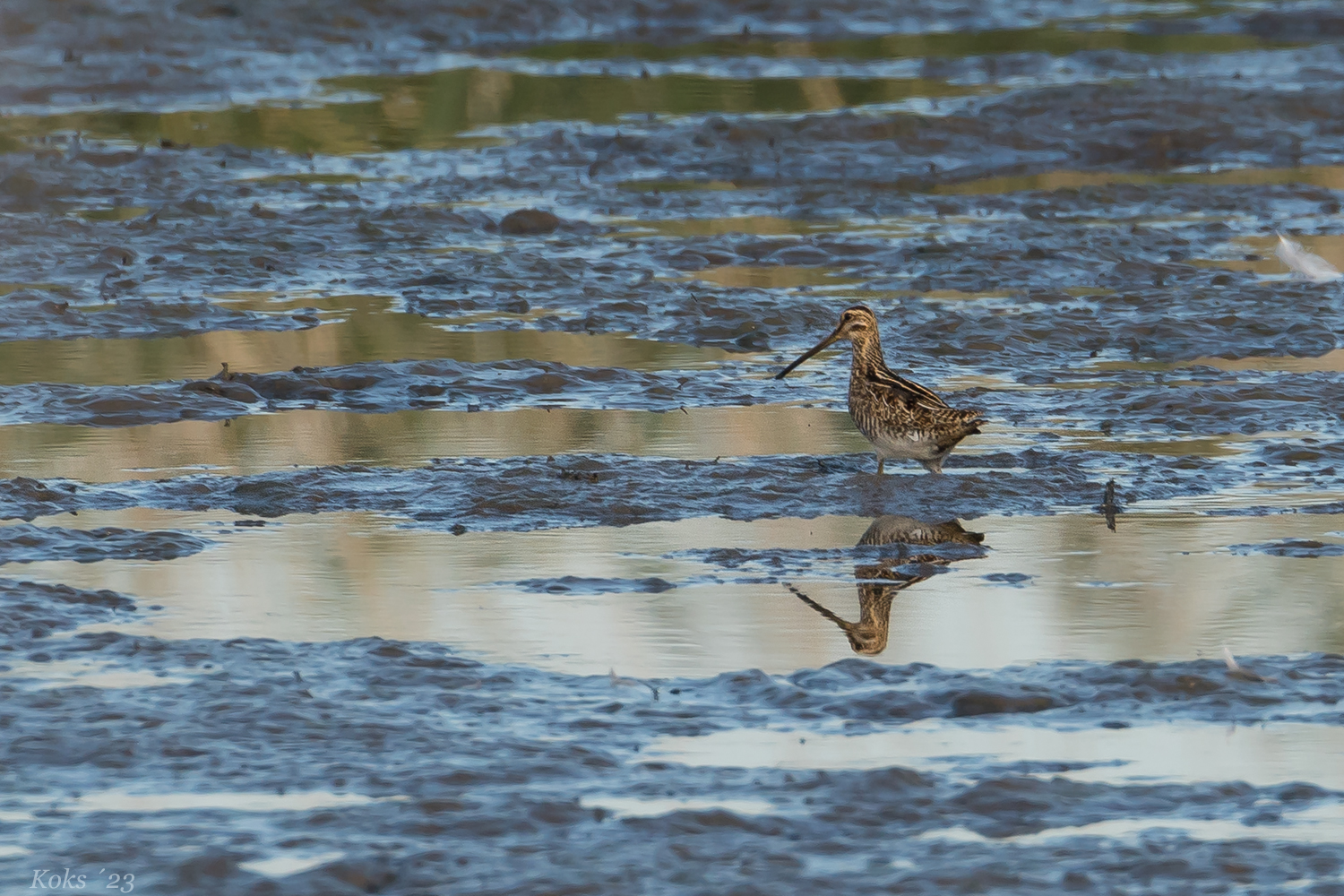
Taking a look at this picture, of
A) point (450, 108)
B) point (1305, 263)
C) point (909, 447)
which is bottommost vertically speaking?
point (909, 447)

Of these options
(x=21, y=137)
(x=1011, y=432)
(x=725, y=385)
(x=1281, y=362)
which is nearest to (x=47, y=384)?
(x=725, y=385)

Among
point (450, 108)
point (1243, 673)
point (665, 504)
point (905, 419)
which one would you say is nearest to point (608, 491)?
point (665, 504)

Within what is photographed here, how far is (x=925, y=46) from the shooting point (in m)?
23.7

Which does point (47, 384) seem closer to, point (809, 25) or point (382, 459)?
point (382, 459)

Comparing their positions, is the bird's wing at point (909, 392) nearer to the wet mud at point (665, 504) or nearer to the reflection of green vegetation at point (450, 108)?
the wet mud at point (665, 504)

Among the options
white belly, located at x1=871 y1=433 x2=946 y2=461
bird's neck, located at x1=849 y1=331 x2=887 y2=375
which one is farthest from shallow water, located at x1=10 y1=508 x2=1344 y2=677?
bird's neck, located at x1=849 y1=331 x2=887 y2=375

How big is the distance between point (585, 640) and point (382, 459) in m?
2.63

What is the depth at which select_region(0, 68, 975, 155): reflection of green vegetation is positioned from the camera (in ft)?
58.4

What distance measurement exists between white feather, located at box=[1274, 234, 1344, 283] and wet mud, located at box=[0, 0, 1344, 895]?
104mm

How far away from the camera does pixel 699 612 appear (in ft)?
21.4

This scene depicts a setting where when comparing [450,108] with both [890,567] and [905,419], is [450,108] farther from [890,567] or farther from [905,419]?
[890,567]

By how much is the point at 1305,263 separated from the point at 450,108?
9.41 meters

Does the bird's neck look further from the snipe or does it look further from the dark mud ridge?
the dark mud ridge

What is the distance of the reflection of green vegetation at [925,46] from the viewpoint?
22.9 metres
